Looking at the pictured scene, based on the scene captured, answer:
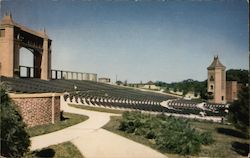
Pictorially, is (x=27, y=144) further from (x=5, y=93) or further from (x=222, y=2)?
(x=222, y=2)

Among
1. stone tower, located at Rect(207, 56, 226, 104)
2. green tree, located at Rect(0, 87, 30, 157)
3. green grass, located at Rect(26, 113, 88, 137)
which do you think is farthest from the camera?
stone tower, located at Rect(207, 56, 226, 104)

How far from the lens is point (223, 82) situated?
6388 cm

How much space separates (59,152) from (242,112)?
10079 millimetres

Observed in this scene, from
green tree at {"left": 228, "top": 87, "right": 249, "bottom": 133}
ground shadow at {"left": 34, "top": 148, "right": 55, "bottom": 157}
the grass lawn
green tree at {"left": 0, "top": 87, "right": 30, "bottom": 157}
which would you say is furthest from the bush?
green tree at {"left": 0, "top": 87, "right": 30, "bottom": 157}

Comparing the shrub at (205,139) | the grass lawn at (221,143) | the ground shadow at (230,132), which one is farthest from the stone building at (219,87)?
the shrub at (205,139)

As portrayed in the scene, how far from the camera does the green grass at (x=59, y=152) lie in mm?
13000

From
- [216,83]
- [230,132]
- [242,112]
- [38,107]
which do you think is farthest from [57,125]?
[216,83]

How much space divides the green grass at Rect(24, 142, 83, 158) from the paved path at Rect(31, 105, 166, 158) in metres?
0.32

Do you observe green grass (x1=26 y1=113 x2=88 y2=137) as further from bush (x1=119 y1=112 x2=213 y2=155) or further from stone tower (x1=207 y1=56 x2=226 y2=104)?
stone tower (x1=207 y1=56 x2=226 y2=104)

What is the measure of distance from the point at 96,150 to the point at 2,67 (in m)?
17.2

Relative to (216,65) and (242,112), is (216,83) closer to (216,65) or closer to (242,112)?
(216,65)

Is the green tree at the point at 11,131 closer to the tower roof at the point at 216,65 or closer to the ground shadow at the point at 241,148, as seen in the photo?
the ground shadow at the point at 241,148

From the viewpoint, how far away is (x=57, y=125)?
62.2 ft

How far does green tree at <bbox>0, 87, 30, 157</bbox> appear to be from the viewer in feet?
31.5
